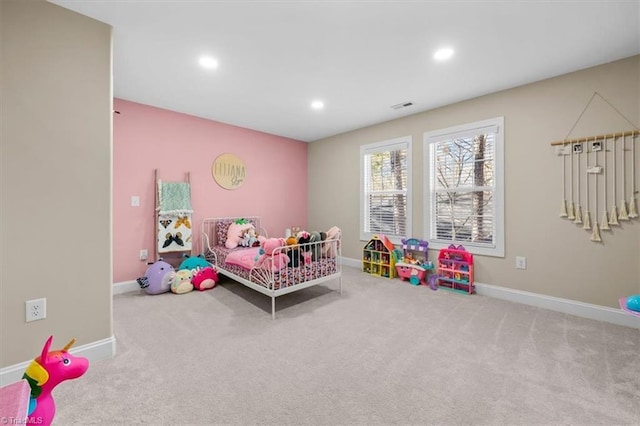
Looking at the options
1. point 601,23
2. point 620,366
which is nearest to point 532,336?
point 620,366

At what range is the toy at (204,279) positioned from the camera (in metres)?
3.45

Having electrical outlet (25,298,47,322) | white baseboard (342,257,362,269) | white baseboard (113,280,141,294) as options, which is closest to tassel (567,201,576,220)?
white baseboard (342,257,362,269)

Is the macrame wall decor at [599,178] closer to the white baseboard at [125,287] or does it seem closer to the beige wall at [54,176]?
the beige wall at [54,176]

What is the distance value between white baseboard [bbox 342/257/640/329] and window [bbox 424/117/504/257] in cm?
45

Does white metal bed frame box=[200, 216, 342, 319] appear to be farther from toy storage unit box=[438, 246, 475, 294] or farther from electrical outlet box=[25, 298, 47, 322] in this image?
electrical outlet box=[25, 298, 47, 322]

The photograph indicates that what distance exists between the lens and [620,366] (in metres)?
1.81

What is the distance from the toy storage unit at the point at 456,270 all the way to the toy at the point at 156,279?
Answer: 11.7 feet

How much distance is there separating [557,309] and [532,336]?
883mm

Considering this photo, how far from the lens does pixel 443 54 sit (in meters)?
2.39

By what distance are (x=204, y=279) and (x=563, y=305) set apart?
163 inches

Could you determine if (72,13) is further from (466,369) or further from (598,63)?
(598,63)

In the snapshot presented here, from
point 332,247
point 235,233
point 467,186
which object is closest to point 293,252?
point 332,247

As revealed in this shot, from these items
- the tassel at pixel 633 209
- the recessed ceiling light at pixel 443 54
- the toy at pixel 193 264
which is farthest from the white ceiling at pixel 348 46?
Answer: the toy at pixel 193 264

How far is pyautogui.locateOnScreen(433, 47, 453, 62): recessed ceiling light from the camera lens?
2325 mm
